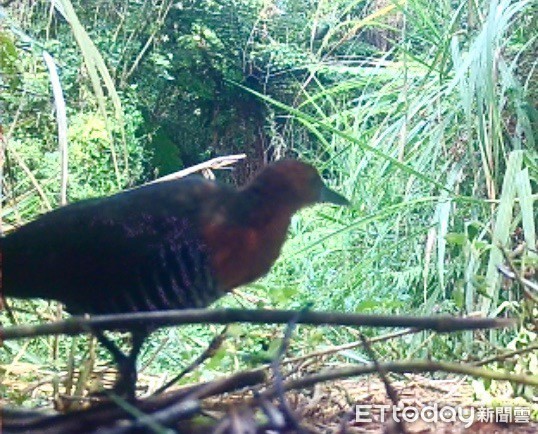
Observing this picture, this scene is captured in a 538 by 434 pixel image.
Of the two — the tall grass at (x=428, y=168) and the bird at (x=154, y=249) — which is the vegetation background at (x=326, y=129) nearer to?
the tall grass at (x=428, y=168)

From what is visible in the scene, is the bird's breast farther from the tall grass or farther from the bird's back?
the tall grass

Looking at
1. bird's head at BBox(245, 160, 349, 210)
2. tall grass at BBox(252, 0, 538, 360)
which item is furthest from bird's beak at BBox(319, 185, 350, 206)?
tall grass at BBox(252, 0, 538, 360)

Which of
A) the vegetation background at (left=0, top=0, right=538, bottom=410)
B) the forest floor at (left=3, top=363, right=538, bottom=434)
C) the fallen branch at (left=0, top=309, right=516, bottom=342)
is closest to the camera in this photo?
the fallen branch at (left=0, top=309, right=516, bottom=342)

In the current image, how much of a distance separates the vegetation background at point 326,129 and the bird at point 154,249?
0.19 meters

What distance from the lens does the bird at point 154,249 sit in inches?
14.7

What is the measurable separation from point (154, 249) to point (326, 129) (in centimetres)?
64

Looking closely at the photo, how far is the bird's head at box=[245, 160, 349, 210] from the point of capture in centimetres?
39

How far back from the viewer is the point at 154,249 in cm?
39

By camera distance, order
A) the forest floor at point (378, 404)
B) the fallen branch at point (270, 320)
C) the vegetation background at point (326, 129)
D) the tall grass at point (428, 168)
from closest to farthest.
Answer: the fallen branch at point (270, 320), the forest floor at point (378, 404), the vegetation background at point (326, 129), the tall grass at point (428, 168)

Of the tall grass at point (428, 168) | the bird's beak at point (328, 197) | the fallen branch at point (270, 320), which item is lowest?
the tall grass at point (428, 168)

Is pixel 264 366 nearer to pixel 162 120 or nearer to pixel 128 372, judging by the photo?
pixel 128 372

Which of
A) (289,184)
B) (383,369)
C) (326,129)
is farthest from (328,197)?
(326,129)

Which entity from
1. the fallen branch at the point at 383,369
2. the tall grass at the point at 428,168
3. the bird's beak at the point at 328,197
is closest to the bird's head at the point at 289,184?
the bird's beak at the point at 328,197

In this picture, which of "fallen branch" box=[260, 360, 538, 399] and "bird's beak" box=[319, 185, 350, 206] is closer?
"fallen branch" box=[260, 360, 538, 399]
